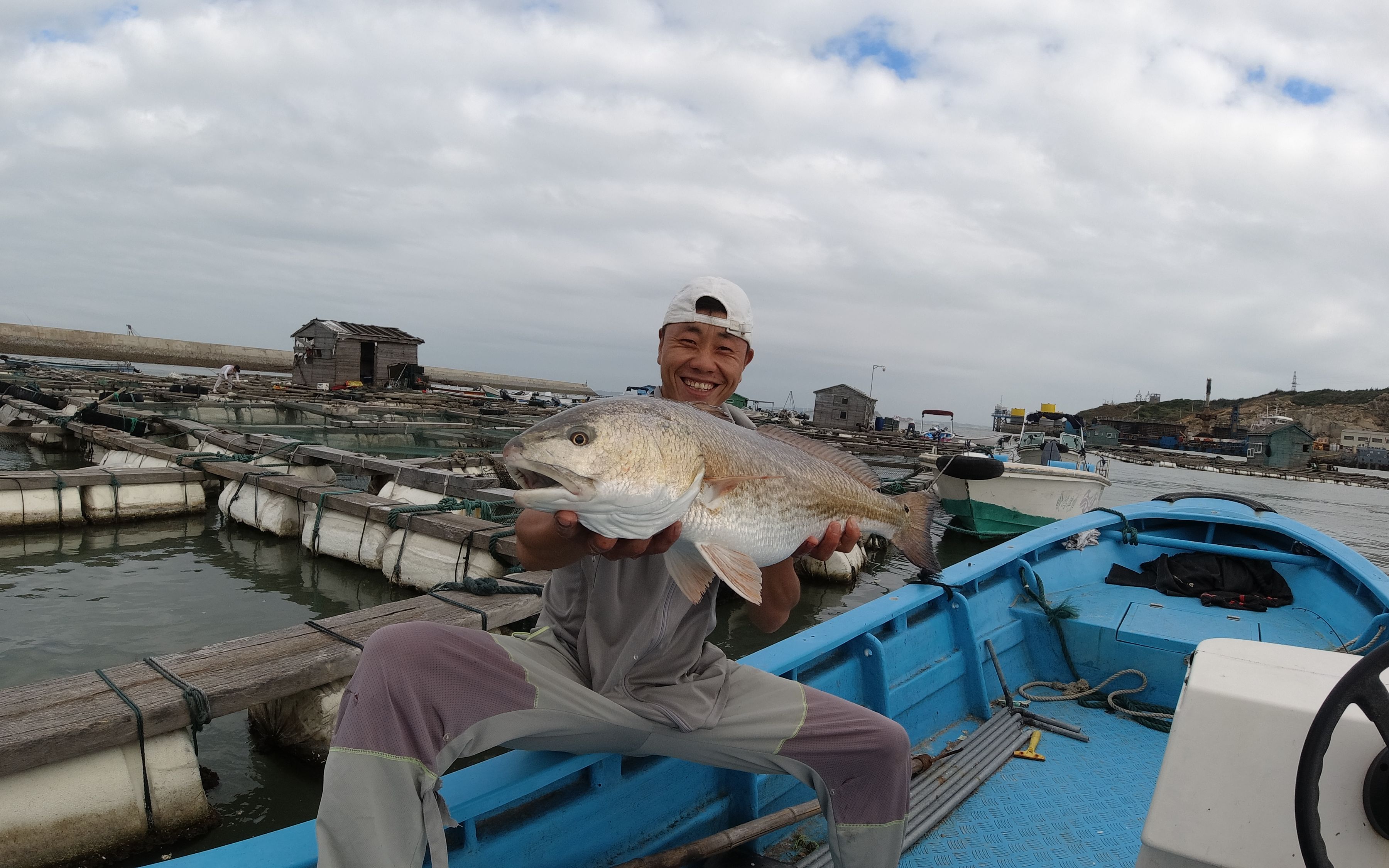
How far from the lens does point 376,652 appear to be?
1.81 meters

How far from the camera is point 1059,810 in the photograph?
3.50m

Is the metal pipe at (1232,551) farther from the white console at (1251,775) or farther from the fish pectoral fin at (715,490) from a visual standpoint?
the fish pectoral fin at (715,490)

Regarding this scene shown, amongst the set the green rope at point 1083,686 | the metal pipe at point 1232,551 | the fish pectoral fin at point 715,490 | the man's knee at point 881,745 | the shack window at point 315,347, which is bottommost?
the green rope at point 1083,686

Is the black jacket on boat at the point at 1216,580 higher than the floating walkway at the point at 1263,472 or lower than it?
higher

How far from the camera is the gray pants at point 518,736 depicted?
1696 millimetres

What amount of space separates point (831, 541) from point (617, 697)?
897 millimetres

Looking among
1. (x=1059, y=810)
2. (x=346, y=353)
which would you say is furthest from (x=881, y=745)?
(x=346, y=353)

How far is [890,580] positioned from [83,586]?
11237 millimetres

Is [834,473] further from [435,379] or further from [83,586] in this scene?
[435,379]

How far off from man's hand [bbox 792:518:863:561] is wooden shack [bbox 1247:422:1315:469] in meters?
72.8

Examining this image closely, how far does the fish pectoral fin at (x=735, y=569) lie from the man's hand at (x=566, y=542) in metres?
0.11

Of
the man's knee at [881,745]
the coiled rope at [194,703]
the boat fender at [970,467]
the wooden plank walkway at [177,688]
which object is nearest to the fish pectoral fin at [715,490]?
the man's knee at [881,745]

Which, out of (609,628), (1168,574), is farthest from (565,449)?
(1168,574)

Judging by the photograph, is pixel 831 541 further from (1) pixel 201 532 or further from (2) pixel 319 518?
(1) pixel 201 532
